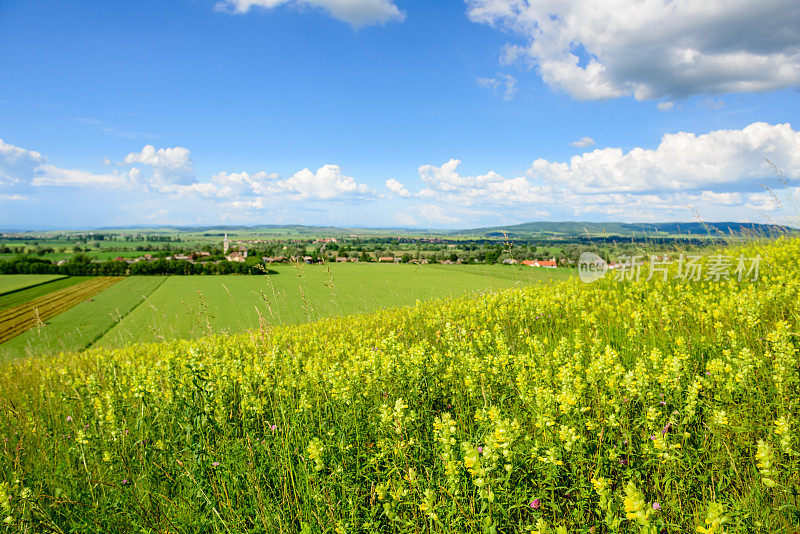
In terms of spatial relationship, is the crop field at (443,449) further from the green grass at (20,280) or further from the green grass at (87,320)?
the green grass at (20,280)

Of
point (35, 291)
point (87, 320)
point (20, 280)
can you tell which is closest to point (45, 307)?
point (87, 320)

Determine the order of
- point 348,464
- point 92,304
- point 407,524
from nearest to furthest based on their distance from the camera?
1. point 407,524
2. point 348,464
3. point 92,304

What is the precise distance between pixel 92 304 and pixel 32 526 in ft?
158

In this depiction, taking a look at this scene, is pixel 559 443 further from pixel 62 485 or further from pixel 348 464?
pixel 62 485

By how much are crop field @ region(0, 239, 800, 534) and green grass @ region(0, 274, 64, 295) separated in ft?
200

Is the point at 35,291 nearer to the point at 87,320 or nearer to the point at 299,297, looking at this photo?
the point at 87,320

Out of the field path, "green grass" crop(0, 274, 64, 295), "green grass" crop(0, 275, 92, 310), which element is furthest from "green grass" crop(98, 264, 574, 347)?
"green grass" crop(0, 274, 64, 295)

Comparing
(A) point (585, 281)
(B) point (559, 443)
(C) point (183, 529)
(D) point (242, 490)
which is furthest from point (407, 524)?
(A) point (585, 281)

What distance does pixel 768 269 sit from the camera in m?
8.12

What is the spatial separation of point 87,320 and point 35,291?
83.2 ft

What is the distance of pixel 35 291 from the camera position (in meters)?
49.0

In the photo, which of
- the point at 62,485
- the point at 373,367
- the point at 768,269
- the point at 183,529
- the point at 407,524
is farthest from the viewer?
the point at 768,269

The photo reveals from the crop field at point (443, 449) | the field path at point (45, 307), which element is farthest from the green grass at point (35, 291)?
the crop field at point (443, 449)

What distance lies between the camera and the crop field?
230cm
